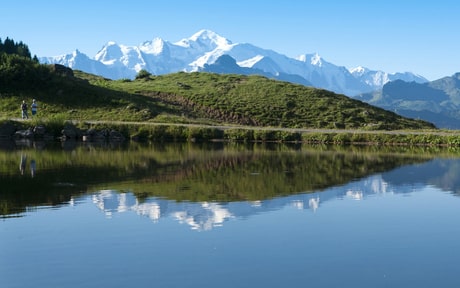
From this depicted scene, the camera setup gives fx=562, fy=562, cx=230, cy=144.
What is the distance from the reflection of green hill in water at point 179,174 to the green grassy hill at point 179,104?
1833 inches

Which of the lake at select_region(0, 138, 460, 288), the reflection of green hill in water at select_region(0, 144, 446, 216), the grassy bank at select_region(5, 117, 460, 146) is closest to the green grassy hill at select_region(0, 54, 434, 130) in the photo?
the grassy bank at select_region(5, 117, 460, 146)

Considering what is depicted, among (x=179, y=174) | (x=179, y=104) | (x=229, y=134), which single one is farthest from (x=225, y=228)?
(x=179, y=104)

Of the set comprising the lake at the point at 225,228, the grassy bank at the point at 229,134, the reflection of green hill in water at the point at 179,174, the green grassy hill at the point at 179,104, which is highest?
the green grassy hill at the point at 179,104

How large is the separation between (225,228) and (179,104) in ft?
331

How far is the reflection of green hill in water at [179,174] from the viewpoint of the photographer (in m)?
31.7

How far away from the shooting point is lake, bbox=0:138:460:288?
1706 centimetres

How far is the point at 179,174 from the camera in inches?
1642

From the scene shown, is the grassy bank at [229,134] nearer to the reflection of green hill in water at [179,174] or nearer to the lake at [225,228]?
the reflection of green hill in water at [179,174]

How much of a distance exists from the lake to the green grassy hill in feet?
211

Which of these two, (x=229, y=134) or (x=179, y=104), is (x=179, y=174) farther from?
(x=179, y=104)

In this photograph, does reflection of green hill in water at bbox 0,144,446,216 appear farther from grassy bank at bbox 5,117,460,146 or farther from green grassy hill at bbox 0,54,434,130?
green grassy hill at bbox 0,54,434,130

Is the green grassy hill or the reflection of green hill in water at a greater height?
the green grassy hill

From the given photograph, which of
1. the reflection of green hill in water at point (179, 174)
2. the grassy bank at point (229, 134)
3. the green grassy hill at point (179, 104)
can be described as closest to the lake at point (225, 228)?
the reflection of green hill in water at point (179, 174)

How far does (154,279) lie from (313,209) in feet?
42.7
